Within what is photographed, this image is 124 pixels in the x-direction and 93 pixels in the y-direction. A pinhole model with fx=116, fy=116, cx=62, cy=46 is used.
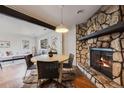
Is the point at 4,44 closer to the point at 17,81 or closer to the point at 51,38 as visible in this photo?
the point at 17,81

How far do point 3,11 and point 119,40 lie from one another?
2.30 metres

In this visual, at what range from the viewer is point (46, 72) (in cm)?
235

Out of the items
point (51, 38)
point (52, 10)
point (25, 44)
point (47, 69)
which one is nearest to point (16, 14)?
point (52, 10)

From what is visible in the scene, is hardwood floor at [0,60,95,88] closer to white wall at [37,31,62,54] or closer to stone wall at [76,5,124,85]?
stone wall at [76,5,124,85]

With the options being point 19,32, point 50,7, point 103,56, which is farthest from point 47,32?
point 103,56

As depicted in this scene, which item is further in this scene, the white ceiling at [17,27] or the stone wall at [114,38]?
the white ceiling at [17,27]

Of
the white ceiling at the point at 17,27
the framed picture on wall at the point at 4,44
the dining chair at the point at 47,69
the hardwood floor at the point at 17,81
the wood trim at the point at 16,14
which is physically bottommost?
the hardwood floor at the point at 17,81

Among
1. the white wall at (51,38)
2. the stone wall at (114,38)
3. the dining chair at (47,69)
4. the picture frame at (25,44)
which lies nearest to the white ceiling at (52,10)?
the stone wall at (114,38)

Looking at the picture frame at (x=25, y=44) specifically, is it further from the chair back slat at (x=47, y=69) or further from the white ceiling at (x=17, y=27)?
the chair back slat at (x=47, y=69)

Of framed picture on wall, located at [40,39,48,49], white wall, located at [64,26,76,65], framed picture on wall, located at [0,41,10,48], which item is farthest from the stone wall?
framed picture on wall, located at [0,41,10,48]

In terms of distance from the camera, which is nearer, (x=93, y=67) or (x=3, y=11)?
(x=3, y=11)

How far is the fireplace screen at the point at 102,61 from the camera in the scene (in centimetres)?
250

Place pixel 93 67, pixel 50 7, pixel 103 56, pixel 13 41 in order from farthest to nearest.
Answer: pixel 13 41 → pixel 93 67 → pixel 103 56 → pixel 50 7
